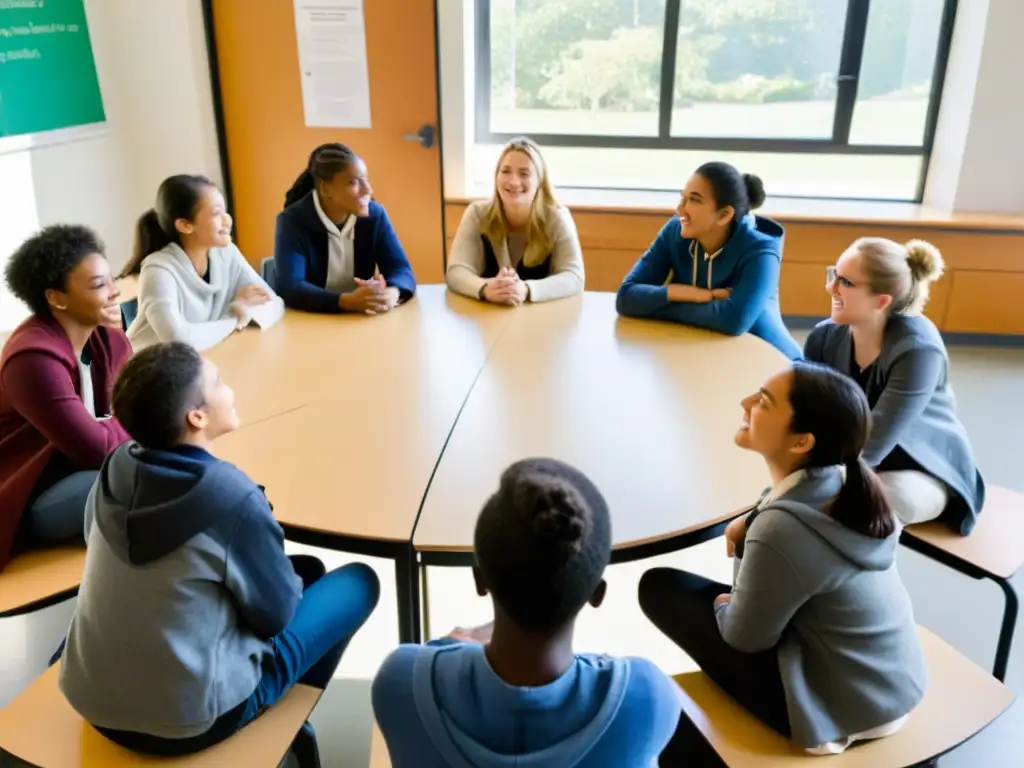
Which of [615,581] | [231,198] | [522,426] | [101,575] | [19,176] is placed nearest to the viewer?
[101,575]

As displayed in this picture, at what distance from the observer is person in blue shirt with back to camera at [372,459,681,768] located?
901 mm

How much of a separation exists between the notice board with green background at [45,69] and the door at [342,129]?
0.69 meters

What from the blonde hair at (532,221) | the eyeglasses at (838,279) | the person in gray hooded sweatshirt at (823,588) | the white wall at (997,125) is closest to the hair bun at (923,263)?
the eyeglasses at (838,279)

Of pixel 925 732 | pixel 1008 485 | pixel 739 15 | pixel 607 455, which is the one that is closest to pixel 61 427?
pixel 607 455

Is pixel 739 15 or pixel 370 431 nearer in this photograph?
pixel 370 431

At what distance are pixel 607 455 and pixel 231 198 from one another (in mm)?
3691

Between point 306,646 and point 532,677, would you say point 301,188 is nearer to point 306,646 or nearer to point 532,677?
point 306,646

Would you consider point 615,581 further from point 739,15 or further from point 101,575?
point 739,15

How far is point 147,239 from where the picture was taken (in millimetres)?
2336

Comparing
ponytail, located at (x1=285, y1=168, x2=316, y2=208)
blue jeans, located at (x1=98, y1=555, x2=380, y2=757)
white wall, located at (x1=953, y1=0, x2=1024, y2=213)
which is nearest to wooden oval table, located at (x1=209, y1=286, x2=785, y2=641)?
blue jeans, located at (x1=98, y1=555, x2=380, y2=757)

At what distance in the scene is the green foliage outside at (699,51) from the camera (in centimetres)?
447

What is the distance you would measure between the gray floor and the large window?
8.13 feet

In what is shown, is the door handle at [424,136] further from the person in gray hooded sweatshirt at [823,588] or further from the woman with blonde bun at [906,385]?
the person in gray hooded sweatshirt at [823,588]

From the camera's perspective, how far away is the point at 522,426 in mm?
1819
